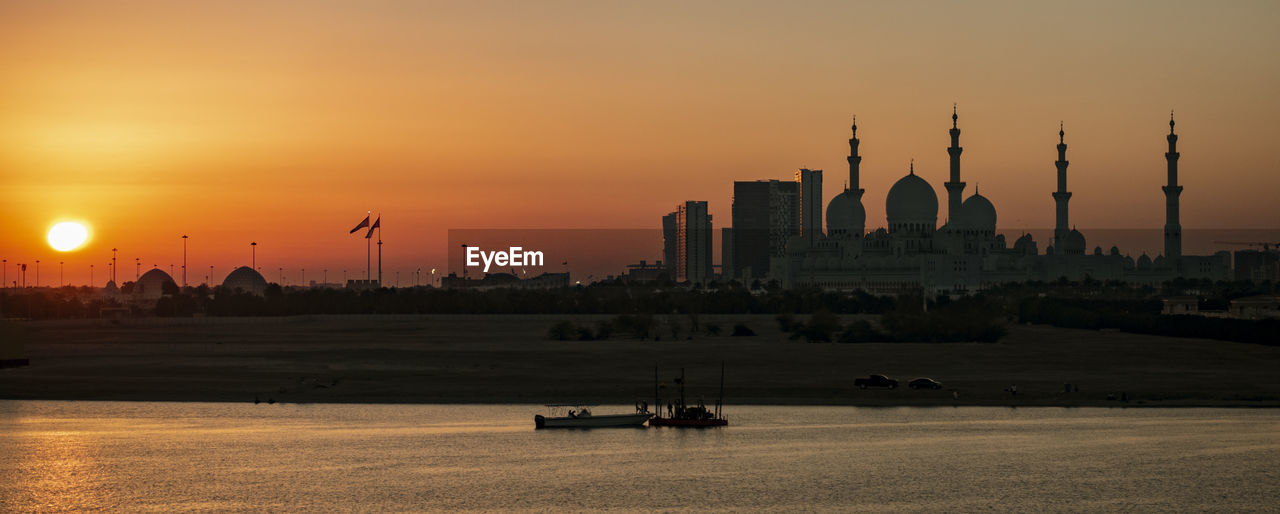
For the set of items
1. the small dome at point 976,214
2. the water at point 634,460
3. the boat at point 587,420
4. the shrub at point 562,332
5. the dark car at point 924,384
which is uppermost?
the small dome at point 976,214

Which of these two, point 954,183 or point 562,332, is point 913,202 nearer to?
point 954,183

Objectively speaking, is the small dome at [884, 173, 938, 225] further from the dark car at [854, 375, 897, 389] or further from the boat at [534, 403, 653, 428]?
the boat at [534, 403, 653, 428]

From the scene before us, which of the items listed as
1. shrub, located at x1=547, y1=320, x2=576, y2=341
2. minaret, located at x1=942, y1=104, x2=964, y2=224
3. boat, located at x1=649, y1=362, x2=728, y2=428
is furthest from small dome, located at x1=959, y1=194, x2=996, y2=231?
boat, located at x1=649, y1=362, x2=728, y2=428

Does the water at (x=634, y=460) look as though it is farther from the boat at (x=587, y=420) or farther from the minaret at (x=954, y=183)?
the minaret at (x=954, y=183)

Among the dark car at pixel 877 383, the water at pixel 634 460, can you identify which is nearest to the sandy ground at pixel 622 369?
the dark car at pixel 877 383

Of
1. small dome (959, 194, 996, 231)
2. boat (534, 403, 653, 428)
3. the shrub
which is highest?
small dome (959, 194, 996, 231)

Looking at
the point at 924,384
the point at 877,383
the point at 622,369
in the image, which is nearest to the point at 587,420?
the point at 877,383

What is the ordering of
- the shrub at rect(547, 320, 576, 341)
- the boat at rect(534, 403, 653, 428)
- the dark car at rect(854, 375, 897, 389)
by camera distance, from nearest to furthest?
the boat at rect(534, 403, 653, 428) → the dark car at rect(854, 375, 897, 389) → the shrub at rect(547, 320, 576, 341)
